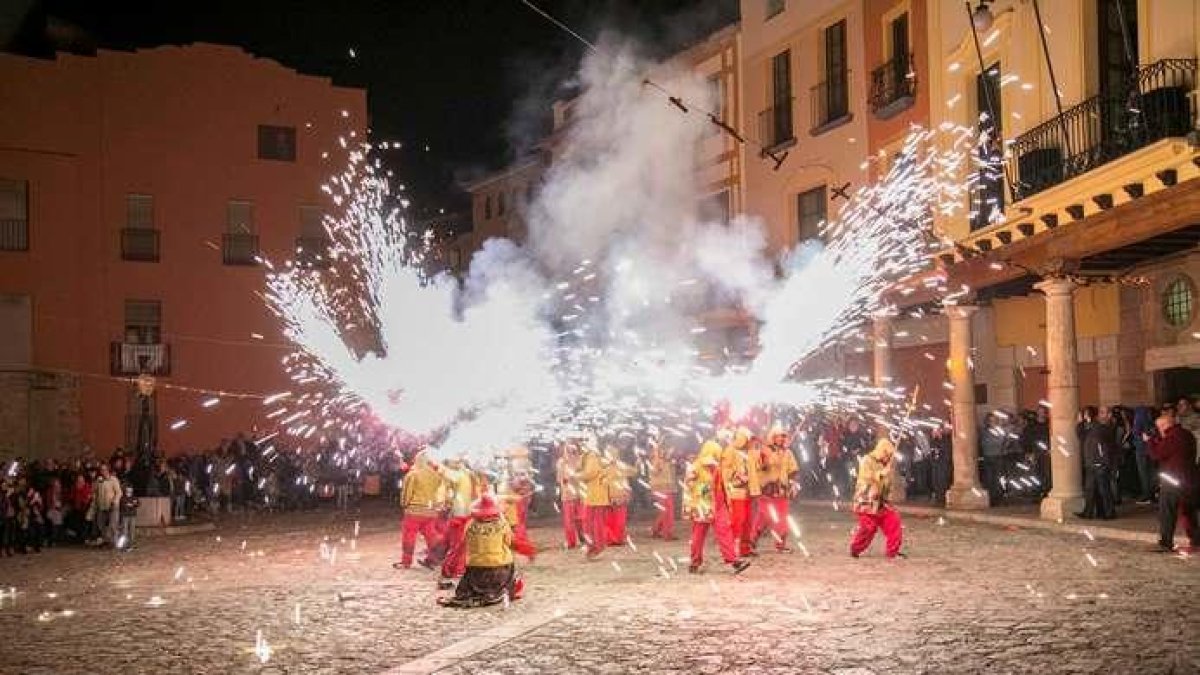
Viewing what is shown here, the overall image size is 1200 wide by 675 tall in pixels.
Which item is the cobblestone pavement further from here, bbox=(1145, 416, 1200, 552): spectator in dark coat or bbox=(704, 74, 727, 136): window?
bbox=(704, 74, 727, 136): window

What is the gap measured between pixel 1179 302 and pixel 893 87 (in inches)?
293

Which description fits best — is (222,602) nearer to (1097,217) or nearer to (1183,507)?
(1183,507)

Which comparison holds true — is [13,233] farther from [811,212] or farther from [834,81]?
[834,81]

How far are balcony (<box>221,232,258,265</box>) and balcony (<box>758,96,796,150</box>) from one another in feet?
48.2

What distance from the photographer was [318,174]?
3397 cm

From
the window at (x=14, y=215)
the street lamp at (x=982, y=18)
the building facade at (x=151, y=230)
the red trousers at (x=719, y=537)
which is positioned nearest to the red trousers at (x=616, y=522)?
the red trousers at (x=719, y=537)

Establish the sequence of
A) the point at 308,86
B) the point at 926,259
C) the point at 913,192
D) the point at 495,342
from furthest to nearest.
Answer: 1. the point at 308,86
2. the point at 913,192
3. the point at 926,259
4. the point at 495,342

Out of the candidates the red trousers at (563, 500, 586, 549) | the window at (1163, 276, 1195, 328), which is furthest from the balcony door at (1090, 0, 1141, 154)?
the red trousers at (563, 500, 586, 549)

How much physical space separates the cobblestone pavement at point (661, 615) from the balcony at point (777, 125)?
531 inches

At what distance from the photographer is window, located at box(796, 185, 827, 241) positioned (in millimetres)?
25625

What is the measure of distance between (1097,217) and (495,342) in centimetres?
898

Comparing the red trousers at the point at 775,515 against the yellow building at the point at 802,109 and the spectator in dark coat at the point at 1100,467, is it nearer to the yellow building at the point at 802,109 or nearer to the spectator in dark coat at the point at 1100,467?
the spectator in dark coat at the point at 1100,467

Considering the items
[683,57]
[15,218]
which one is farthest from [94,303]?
[683,57]

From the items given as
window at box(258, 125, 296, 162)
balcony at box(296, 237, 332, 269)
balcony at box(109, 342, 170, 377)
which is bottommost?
balcony at box(109, 342, 170, 377)
